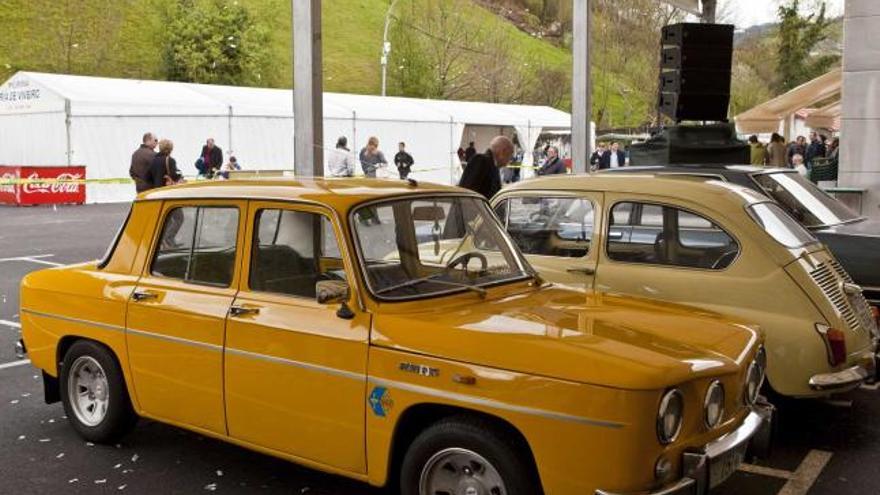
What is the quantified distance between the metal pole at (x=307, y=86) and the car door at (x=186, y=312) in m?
4.15

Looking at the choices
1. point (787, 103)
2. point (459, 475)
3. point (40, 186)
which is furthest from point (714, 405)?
point (787, 103)

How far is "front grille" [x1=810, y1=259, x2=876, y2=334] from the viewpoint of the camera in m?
5.42

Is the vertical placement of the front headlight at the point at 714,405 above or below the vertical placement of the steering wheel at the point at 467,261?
below

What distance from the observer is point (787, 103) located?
→ 3050cm

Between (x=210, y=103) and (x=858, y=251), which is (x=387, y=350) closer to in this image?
(x=858, y=251)

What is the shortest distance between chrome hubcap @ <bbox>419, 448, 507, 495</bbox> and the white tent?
2351cm

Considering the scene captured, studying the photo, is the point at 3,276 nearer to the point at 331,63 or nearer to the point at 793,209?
the point at 793,209

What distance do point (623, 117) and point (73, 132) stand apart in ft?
182

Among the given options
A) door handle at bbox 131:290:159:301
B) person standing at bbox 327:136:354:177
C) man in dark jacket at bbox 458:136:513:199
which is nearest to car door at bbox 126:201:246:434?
door handle at bbox 131:290:159:301

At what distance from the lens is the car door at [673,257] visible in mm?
5504

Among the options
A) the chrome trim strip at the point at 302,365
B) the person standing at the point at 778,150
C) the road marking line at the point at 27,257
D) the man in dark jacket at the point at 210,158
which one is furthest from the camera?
the man in dark jacket at the point at 210,158

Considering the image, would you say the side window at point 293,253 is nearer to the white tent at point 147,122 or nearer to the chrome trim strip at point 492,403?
the chrome trim strip at point 492,403

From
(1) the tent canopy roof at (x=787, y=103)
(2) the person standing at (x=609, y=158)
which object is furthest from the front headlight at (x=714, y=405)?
(1) the tent canopy roof at (x=787, y=103)

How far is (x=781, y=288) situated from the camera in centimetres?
531
